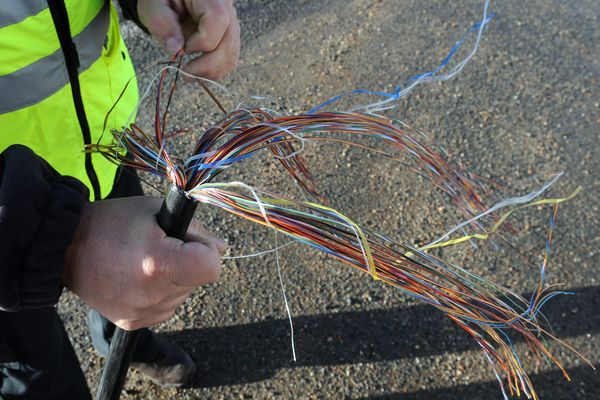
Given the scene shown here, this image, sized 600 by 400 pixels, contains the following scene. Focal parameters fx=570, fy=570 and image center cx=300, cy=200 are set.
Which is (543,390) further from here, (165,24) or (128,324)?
(165,24)

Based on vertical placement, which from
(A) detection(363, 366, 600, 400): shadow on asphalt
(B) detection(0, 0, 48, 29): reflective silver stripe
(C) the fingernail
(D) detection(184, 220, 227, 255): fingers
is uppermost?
(B) detection(0, 0, 48, 29): reflective silver stripe

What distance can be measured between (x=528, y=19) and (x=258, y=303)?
2.21 m

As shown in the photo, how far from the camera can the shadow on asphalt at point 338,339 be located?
1927 mm

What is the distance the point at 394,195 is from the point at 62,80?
1515 millimetres

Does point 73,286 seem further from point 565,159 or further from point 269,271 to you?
point 565,159

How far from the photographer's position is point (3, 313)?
119 cm

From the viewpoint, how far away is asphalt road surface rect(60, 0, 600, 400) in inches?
75.1

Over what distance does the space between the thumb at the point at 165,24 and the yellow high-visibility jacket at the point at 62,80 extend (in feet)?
0.43

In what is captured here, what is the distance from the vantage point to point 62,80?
3.77 ft

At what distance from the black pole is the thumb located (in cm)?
40

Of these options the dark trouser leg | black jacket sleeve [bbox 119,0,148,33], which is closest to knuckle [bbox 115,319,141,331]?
the dark trouser leg

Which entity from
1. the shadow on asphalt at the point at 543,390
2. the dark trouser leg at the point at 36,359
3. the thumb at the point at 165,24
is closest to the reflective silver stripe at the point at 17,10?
the thumb at the point at 165,24

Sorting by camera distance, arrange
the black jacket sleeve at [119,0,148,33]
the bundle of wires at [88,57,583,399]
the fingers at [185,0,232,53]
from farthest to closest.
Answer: the black jacket sleeve at [119,0,148,33] < the fingers at [185,0,232,53] < the bundle of wires at [88,57,583,399]

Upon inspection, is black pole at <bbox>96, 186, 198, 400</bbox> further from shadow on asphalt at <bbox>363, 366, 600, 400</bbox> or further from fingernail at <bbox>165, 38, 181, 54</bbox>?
shadow on asphalt at <bbox>363, 366, 600, 400</bbox>
